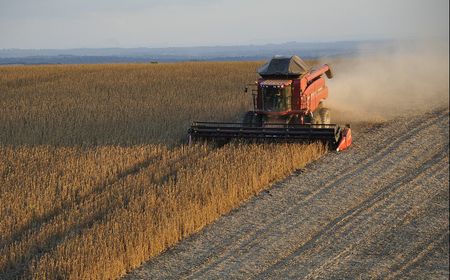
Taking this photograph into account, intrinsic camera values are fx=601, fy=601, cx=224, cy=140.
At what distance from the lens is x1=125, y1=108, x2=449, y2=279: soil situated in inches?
272

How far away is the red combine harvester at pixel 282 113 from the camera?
12734mm

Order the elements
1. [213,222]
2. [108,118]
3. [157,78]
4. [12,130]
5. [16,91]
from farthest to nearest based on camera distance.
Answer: [157,78]
[16,91]
[108,118]
[12,130]
[213,222]

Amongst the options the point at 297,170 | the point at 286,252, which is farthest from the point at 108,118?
the point at 286,252

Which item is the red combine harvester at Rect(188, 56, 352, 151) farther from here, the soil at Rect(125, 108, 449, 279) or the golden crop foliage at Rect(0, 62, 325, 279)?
the soil at Rect(125, 108, 449, 279)

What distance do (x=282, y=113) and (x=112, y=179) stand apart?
15.3 ft

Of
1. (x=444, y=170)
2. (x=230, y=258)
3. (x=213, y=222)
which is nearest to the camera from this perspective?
(x=230, y=258)

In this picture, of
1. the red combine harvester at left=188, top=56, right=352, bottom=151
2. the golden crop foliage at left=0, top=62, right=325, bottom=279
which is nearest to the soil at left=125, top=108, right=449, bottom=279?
the golden crop foliage at left=0, top=62, right=325, bottom=279

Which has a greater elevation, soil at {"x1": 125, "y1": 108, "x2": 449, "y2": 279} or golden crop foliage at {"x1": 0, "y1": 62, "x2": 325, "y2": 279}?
golden crop foliage at {"x1": 0, "y1": 62, "x2": 325, "y2": 279}

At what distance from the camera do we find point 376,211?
8734 mm

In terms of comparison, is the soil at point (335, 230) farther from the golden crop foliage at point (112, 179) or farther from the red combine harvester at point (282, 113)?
the red combine harvester at point (282, 113)

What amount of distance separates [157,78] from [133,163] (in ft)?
61.2

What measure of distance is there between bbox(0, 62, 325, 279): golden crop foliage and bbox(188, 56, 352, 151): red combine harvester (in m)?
0.38

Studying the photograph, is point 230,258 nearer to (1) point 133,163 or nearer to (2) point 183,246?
(2) point 183,246

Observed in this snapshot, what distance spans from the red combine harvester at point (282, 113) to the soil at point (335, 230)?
1.38m
